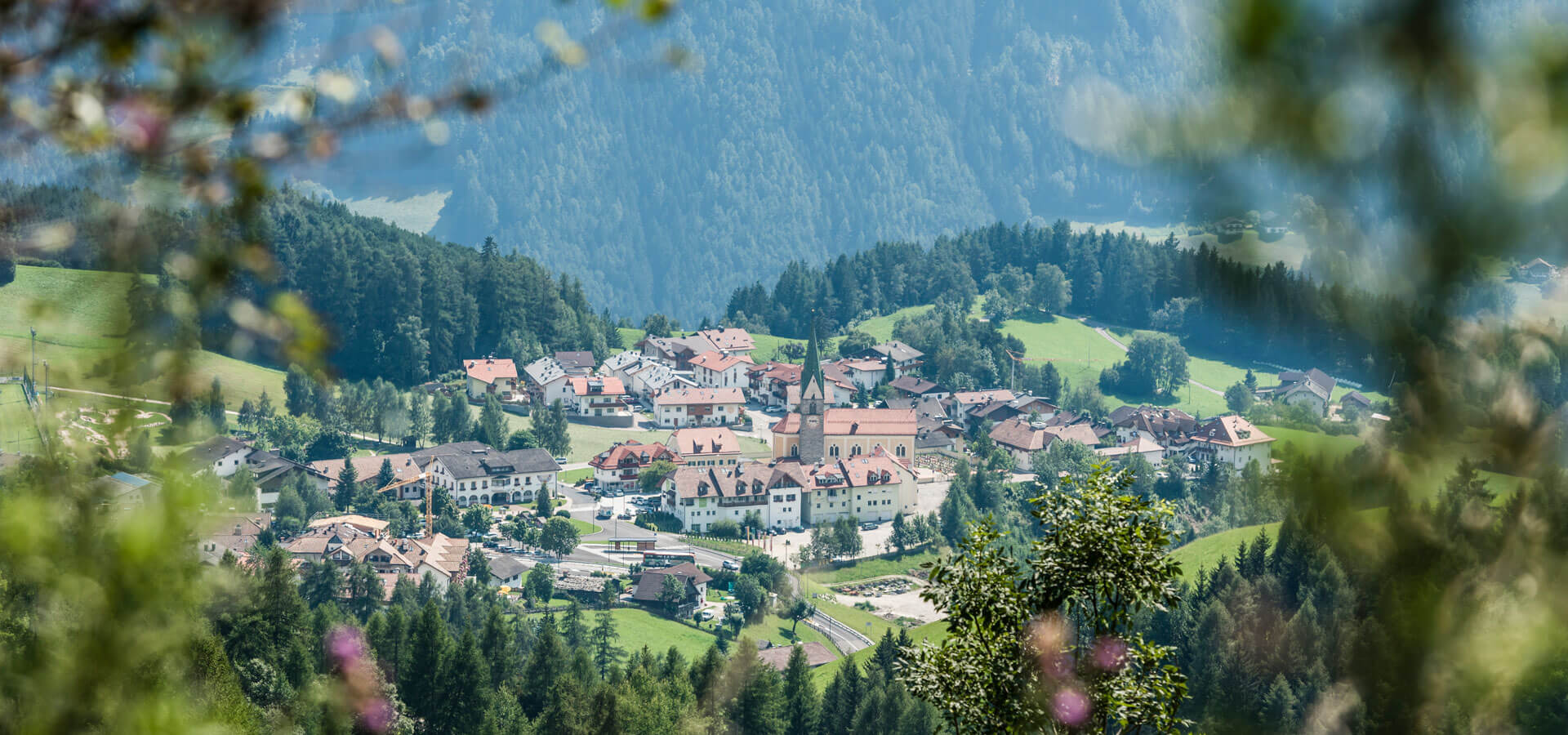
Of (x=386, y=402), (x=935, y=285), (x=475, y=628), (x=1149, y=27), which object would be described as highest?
(x=1149, y=27)

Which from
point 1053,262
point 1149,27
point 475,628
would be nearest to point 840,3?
point 1149,27

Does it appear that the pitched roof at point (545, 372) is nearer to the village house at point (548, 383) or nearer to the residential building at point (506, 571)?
the village house at point (548, 383)

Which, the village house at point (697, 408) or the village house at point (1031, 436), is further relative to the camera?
the village house at point (697, 408)

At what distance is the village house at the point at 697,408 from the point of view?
171ft

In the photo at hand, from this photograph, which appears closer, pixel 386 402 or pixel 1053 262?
pixel 386 402

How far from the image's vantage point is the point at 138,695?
1988 mm

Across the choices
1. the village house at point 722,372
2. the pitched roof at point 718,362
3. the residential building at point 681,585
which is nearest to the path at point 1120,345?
the pitched roof at point 718,362

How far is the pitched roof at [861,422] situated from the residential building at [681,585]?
44.3 feet

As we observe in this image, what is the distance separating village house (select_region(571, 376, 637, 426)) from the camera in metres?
53.0

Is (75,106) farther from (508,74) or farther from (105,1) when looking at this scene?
(508,74)

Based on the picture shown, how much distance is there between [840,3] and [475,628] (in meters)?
146

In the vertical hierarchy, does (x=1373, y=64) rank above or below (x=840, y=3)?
below

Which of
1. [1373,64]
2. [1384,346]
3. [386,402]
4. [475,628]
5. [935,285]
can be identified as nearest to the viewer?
[1373,64]

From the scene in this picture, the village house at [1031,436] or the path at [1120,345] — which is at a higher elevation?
the path at [1120,345]
